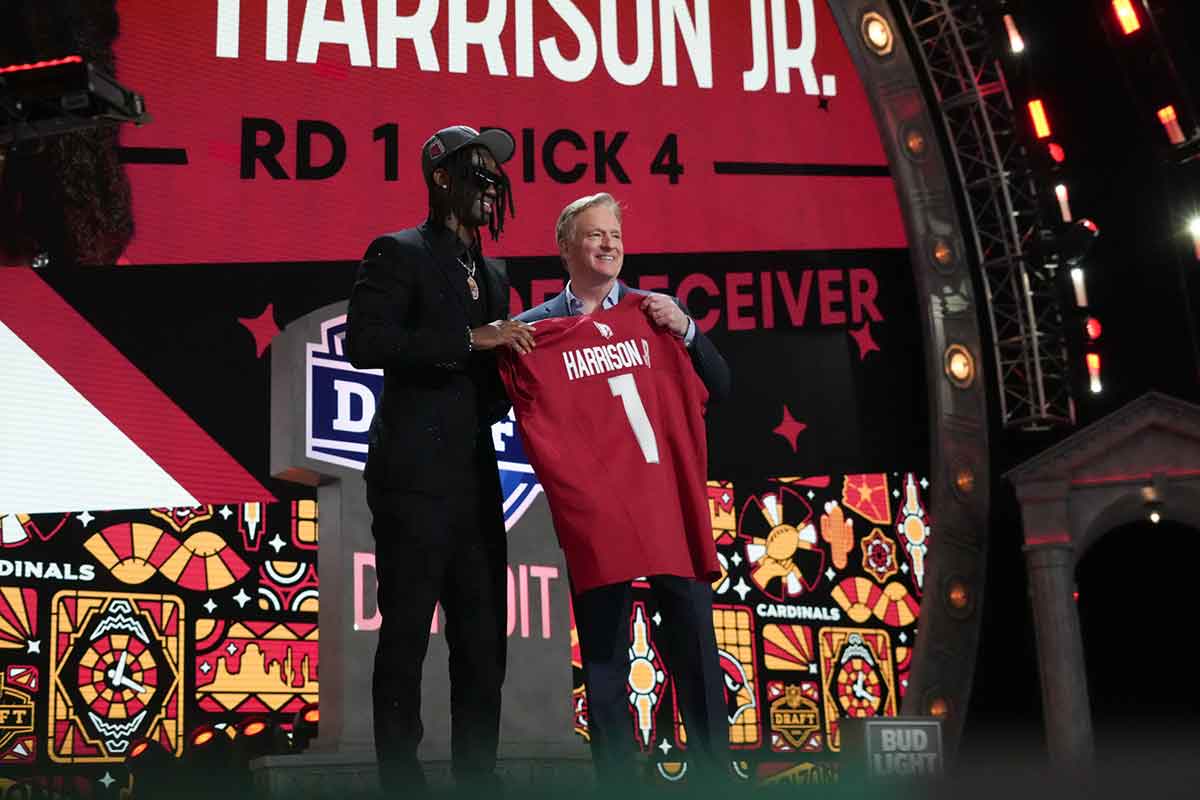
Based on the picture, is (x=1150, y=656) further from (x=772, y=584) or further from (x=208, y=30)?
(x=208, y=30)

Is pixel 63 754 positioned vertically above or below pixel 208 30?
below

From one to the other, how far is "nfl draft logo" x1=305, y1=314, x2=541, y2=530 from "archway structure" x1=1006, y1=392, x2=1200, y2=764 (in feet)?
15.3

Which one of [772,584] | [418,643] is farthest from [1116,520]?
[418,643]

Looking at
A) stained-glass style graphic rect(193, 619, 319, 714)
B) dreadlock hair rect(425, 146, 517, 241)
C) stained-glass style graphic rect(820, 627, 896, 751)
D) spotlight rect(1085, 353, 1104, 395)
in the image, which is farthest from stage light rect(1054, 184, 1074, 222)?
dreadlock hair rect(425, 146, 517, 241)

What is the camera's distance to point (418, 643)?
7.04 feet

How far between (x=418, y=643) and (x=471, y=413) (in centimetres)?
40

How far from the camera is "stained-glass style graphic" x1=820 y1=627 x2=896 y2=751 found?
29.1 ft

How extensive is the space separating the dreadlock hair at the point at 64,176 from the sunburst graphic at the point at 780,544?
4510 millimetres

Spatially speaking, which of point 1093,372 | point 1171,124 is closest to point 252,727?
point 1093,372

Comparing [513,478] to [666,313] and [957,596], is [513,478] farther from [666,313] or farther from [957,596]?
[957,596]

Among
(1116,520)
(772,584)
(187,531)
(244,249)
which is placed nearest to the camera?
(244,249)

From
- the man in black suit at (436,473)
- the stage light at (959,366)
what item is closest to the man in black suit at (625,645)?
the man in black suit at (436,473)

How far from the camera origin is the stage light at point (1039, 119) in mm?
7424

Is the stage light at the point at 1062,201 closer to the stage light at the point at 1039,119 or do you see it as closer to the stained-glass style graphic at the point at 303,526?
the stage light at the point at 1039,119
